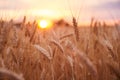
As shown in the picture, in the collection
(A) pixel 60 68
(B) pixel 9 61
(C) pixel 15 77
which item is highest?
(C) pixel 15 77

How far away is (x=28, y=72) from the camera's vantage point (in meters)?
1.77

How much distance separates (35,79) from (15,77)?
1.07 meters

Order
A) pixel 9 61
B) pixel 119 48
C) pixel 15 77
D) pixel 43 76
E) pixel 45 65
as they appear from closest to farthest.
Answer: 1. pixel 15 77
2. pixel 43 76
3. pixel 9 61
4. pixel 45 65
5. pixel 119 48

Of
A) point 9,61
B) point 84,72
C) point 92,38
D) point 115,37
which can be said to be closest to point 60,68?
point 84,72

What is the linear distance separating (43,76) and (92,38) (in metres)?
0.88

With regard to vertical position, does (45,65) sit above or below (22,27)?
below

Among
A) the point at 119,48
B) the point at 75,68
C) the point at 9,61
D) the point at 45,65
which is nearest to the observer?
the point at 75,68

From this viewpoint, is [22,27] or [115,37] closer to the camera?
[22,27]

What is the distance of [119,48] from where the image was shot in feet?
6.76

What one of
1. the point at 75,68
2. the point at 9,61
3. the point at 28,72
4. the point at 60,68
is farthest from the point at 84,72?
the point at 9,61

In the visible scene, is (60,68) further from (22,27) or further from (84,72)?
(22,27)

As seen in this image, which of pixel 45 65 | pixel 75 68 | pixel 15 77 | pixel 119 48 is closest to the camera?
pixel 15 77

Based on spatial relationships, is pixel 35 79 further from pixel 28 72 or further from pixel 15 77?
pixel 15 77

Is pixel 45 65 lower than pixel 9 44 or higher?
lower
